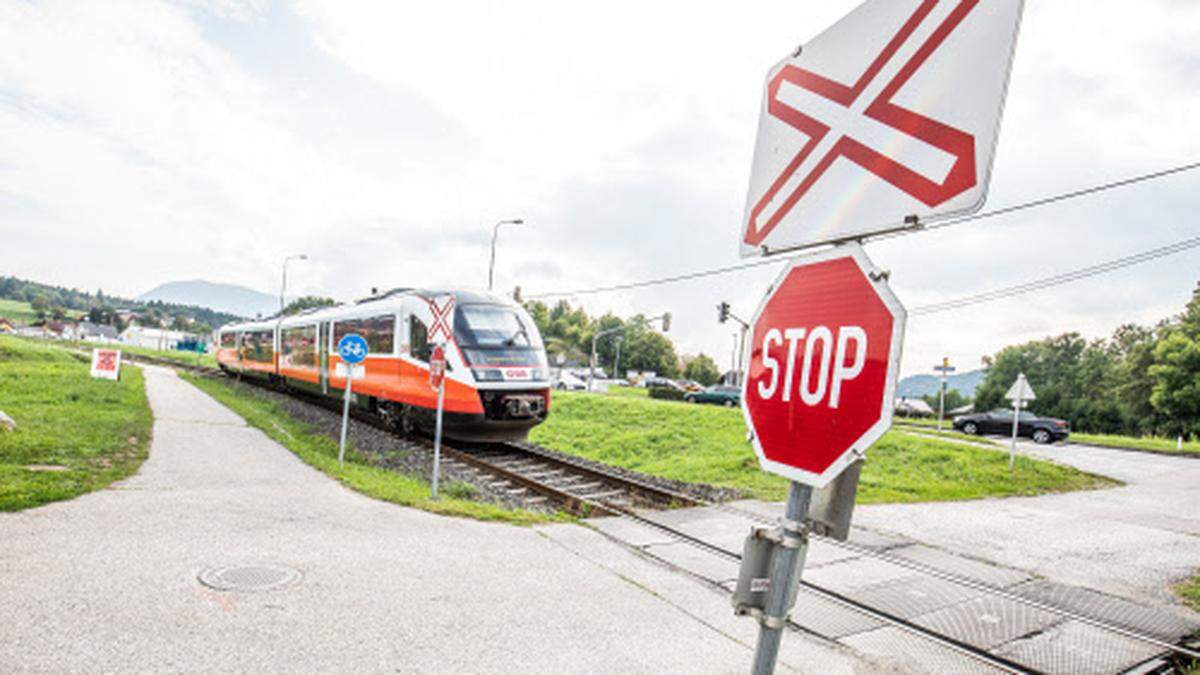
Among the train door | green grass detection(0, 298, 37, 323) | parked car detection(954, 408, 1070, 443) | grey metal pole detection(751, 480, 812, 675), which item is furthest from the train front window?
green grass detection(0, 298, 37, 323)

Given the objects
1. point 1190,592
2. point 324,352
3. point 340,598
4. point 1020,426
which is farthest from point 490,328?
point 1020,426

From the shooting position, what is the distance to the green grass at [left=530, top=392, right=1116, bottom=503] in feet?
41.1

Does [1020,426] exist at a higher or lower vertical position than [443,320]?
lower

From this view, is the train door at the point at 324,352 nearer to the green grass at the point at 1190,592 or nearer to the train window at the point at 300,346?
the train window at the point at 300,346

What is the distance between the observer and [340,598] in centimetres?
473

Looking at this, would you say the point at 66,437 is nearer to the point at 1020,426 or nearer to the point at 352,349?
the point at 352,349

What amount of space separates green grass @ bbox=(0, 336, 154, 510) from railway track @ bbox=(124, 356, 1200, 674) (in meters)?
5.07

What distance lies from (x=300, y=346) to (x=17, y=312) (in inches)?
7781

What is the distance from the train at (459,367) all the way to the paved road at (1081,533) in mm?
6737

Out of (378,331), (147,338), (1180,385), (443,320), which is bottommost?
(147,338)

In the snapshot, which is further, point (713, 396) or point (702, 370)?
point (702, 370)

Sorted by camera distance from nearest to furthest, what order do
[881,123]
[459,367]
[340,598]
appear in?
[881,123] → [340,598] → [459,367]

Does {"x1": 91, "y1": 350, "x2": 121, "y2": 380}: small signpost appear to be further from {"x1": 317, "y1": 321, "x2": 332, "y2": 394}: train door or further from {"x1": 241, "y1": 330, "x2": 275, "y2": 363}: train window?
{"x1": 317, "y1": 321, "x2": 332, "y2": 394}: train door

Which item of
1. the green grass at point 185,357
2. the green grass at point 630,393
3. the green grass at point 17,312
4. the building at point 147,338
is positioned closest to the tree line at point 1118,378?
the green grass at point 630,393
